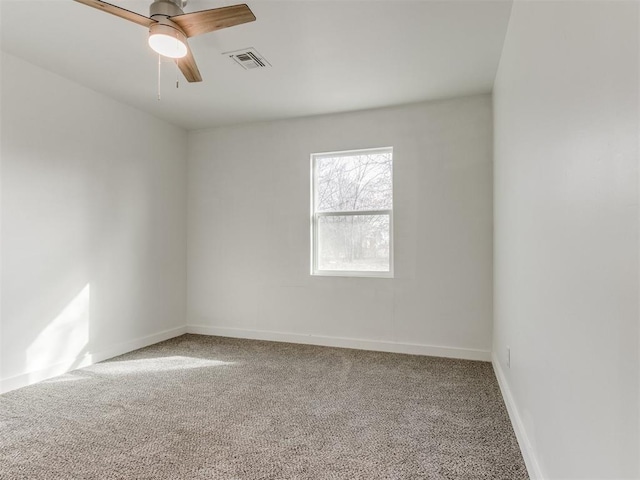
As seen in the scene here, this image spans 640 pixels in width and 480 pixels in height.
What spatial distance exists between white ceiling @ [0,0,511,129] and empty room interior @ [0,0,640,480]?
22mm

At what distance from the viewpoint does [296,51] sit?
2734 millimetres

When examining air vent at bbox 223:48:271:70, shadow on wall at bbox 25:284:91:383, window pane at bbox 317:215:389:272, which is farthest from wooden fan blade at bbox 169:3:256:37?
shadow on wall at bbox 25:284:91:383

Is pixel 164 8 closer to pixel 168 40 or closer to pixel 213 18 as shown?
pixel 168 40

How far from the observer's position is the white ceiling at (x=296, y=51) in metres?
2.28

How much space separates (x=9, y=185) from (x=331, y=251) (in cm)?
284

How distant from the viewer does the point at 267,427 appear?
221 centimetres

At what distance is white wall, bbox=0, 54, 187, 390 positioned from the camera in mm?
2857

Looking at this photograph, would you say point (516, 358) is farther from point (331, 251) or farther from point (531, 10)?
point (331, 251)

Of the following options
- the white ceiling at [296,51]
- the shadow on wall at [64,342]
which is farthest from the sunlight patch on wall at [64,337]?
the white ceiling at [296,51]

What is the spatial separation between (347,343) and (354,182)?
172cm

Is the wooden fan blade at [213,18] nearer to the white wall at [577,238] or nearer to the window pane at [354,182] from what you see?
the white wall at [577,238]

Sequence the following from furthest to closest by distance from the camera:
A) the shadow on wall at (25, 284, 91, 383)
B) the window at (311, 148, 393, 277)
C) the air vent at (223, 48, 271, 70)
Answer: the window at (311, 148, 393, 277), the shadow on wall at (25, 284, 91, 383), the air vent at (223, 48, 271, 70)

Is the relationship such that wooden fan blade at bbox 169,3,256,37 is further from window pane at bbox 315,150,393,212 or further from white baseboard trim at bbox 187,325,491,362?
white baseboard trim at bbox 187,325,491,362

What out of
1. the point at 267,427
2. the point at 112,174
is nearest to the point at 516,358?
the point at 267,427
